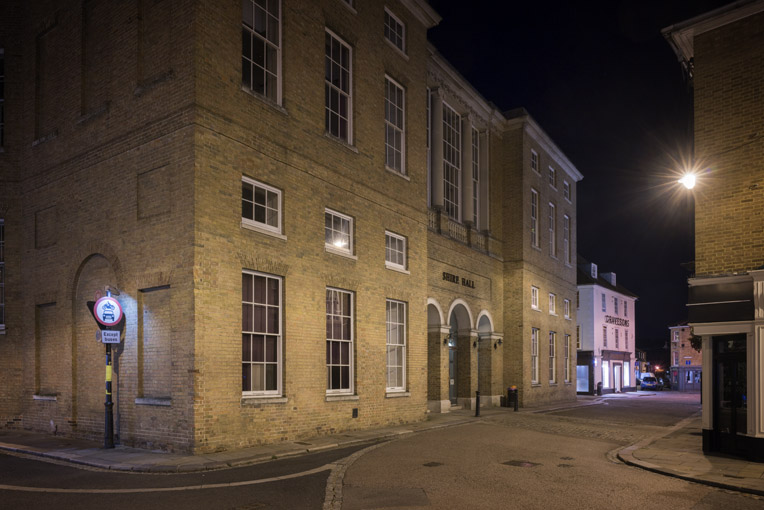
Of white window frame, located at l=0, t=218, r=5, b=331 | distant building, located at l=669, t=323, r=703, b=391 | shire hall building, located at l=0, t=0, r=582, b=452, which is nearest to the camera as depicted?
shire hall building, located at l=0, t=0, r=582, b=452

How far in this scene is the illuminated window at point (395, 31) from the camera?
1930 cm

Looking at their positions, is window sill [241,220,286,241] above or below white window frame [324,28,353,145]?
below

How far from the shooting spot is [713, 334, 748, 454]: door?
12.5m

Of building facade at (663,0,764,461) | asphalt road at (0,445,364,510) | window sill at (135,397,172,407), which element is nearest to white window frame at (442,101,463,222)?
building facade at (663,0,764,461)

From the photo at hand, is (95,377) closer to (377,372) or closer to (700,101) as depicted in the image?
(377,372)

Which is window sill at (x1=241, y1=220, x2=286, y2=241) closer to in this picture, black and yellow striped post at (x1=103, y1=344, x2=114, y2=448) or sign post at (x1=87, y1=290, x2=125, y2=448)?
sign post at (x1=87, y1=290, x2=125, y2=448)

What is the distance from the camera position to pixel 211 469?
1048 cm

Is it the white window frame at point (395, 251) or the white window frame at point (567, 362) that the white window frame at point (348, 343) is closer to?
the white window frame at point (395, 251)

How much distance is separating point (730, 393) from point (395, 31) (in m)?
13.8

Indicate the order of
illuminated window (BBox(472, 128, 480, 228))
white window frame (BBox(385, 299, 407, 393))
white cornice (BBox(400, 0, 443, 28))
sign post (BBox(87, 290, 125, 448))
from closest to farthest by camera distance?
sign post (BBox(87, 290, 125, 448)), white window frame (BBox(385, 299, 407, 393)), white cornice (BBox(400, 0, 443, 28)), illuminated window (BBox(472, 128, 480, 228))

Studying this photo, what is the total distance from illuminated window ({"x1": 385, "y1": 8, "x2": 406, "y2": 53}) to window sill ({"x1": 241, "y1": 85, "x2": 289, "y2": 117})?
6.09m

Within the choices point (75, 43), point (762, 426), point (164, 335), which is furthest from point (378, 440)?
point (75, 43)

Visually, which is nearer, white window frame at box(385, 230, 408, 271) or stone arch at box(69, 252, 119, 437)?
stone arch at box(69, 252, 119, 437)

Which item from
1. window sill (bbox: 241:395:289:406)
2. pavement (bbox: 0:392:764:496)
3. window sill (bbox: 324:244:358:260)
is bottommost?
pavement (bbox: 0:392:764:496)
